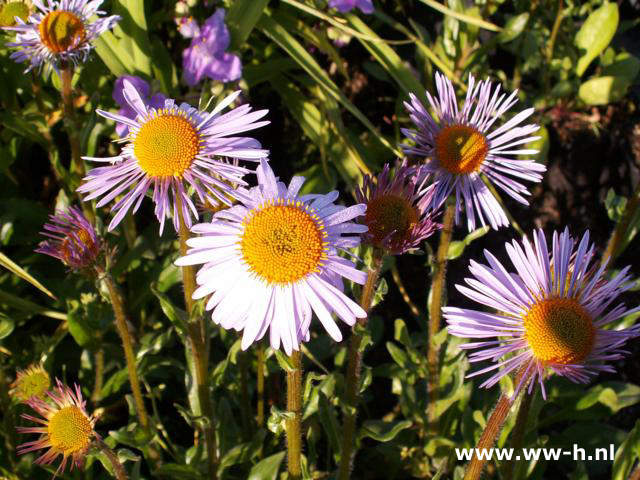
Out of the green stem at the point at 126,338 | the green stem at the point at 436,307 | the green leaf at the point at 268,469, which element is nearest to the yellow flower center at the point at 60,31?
the green stem at the point at 126,338

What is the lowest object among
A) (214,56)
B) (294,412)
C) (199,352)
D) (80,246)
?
(294,412)

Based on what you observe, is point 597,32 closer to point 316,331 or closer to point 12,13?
point 316,331

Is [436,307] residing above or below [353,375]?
above

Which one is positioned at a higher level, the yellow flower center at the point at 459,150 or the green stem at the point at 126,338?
the yellow flower center at the point at 459,150

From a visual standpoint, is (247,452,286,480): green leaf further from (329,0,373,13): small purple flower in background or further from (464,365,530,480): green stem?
(329,0,373,13): small purple flower in background

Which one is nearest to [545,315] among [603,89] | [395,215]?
[395,215]

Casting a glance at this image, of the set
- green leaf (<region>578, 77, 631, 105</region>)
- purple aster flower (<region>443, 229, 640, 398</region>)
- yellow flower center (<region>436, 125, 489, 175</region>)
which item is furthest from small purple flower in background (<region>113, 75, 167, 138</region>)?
green leaf (<region>578, 77, 631, 105</region>)

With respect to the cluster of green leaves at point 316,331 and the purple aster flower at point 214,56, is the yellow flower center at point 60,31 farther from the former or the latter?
the purple aster flower at point 214,56
